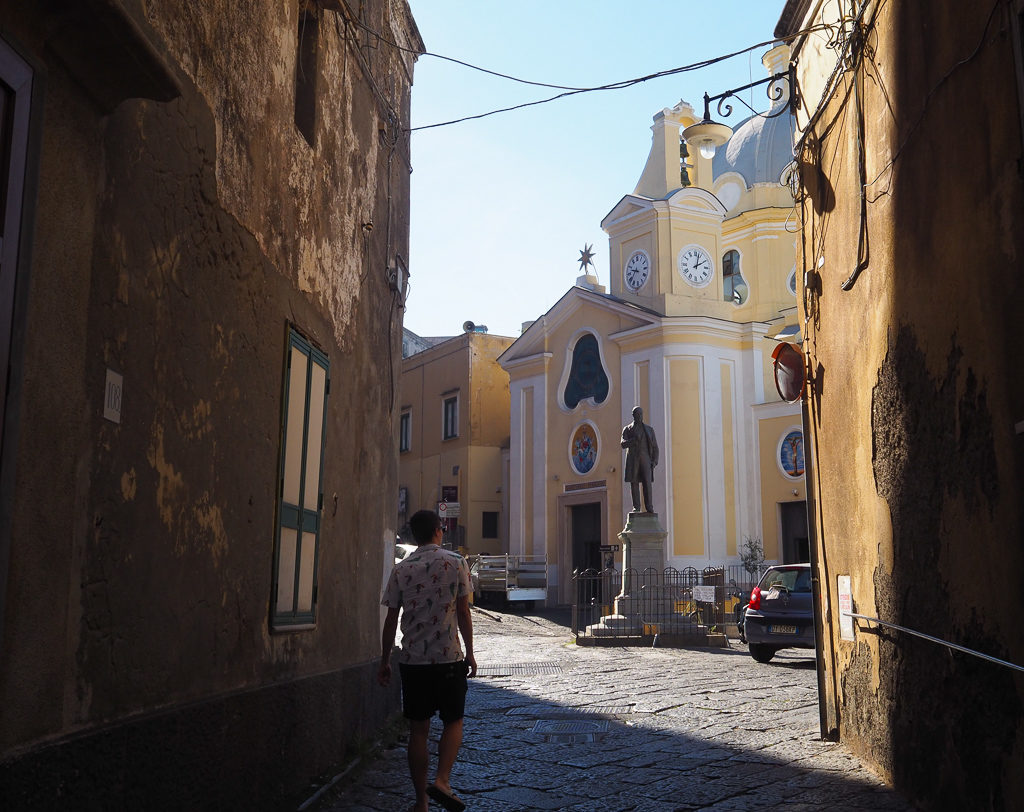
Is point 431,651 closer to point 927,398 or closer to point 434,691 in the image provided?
point 434,691

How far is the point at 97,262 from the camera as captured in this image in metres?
3.82

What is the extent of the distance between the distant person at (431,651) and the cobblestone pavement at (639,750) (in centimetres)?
50

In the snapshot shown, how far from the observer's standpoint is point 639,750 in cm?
771

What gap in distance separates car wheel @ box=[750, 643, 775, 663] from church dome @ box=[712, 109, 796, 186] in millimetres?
24007

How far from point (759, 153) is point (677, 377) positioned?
34.2 ft

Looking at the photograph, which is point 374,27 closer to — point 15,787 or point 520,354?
point 15,787

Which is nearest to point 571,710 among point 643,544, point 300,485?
point 300,485

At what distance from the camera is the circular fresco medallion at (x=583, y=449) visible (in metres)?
32.6

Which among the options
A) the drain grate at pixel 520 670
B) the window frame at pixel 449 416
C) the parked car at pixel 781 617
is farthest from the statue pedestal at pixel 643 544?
the window frame at pixel 449 416

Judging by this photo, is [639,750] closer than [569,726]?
Yes

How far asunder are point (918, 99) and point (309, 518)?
415cm

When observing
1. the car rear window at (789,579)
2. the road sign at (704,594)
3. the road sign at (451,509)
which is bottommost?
the road sign at (704,594)

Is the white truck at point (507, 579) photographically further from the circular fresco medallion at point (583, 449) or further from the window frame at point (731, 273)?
the window frame at point (731, 273)

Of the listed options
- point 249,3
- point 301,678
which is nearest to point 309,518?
point 301,678
